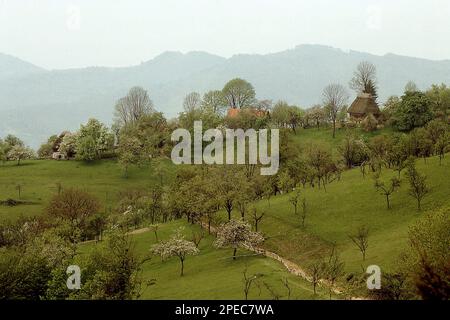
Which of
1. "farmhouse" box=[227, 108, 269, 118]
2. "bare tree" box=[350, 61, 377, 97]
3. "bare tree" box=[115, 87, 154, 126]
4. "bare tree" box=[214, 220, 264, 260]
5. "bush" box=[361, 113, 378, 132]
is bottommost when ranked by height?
"bare tree" box=[214, 220, 264, 260]

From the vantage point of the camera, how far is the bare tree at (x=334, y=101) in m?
145

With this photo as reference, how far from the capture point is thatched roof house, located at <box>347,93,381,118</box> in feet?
461

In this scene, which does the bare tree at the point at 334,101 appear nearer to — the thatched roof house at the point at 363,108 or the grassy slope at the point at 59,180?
the thatched roof house at the point at 363,108

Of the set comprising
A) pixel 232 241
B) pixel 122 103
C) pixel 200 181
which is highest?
pixel 122 103

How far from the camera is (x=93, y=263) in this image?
49156 mm

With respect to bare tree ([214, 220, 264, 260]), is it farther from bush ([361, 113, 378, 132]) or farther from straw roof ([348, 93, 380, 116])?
straw roof ([348, 93, 380, 116])

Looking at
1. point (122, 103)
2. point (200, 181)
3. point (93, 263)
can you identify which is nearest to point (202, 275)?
point (93, 263)

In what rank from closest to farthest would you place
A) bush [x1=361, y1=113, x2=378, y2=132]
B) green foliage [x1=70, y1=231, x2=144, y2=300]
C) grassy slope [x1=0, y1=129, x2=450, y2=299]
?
green foliage [x1=70, y1=231, x2=144, y2=300]
grassy slope [x1=0, y1=129, x2=450, y2=299]
bush [x1=361, y1=113, x2=378, y2=132]

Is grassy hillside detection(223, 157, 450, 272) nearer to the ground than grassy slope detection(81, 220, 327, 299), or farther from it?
farther from it

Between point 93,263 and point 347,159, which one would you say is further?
point 347,159

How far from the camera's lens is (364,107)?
141 m

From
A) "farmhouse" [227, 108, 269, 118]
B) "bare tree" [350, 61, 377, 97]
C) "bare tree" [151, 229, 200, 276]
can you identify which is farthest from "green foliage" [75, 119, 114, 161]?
"bare tree" [350, 61, 377, 97]
